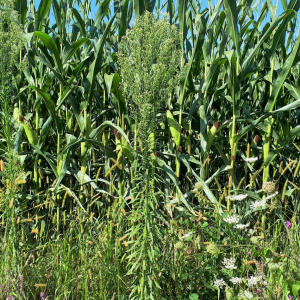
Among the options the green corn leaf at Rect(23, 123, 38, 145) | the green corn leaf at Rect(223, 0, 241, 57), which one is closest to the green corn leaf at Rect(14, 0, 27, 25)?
the green corn leaf at Rect(23, 123, 38, 145)

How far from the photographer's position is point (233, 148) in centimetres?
251

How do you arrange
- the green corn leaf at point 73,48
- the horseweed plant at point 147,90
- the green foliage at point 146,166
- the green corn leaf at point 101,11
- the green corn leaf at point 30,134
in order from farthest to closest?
the green corn leaf at point 101,11 < the green corn leaf at point 30,134 < the green corn leaf at point 73,48 < the green foliage at point 146,166 < the horseweed plant at point 147,90

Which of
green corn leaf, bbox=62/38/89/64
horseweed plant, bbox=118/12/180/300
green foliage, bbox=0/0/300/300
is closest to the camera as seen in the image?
horseweed plant, bbox=118/12/180/300

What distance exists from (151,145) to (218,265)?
3.04ft

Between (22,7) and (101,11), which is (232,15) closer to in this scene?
(101,11)

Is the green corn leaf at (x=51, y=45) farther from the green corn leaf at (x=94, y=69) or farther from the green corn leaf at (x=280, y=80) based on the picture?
the green corn leaf at (x=280, y=80)

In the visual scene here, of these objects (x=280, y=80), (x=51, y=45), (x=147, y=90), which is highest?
(x=51, y=45)

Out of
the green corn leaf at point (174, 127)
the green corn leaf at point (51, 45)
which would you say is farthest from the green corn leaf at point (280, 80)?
the green corn leaf at point (51, 45)

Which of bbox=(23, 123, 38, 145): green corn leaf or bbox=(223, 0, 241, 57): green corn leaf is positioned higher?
bbox=(223, 0, 241, 57): green corn leaf

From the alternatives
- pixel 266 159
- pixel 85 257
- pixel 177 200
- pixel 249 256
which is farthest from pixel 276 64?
pixel 85 257

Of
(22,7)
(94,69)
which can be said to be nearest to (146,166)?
(94,69)

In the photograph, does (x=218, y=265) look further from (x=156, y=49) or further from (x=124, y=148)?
(x=156, y=49)

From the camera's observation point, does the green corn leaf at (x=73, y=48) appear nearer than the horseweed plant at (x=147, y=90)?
No

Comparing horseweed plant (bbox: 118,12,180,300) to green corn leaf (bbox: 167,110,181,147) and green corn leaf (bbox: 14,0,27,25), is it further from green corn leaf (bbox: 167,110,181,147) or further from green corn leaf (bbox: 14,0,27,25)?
green corn leaf (bbox: 14,0,27,25)
